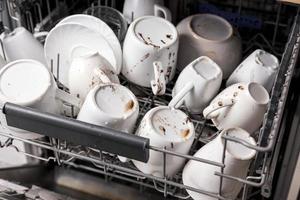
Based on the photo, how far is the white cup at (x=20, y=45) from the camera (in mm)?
792

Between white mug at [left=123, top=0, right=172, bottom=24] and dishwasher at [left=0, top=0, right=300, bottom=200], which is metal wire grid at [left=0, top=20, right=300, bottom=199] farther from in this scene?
white mug at [left=123, top=0, right=172, bottom=24]

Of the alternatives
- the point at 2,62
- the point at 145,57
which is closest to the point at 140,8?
the point at 145,57

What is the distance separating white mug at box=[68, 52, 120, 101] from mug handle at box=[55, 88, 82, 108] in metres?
0.02

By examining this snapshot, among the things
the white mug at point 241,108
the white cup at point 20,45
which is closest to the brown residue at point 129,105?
the white mug at point 241,108

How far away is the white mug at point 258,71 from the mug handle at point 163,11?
0.16 meters

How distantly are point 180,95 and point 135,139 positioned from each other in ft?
0.54

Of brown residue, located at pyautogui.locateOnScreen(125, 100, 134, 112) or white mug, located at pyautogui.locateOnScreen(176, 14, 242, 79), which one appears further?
white mug, located at pyautogui.locateOnScreen(176, 14, 242, 79)

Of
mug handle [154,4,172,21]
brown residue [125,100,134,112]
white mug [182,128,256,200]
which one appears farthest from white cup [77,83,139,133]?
mug handle [154,4,172,21]

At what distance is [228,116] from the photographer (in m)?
0.71

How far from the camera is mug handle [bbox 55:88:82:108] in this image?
2.34 feet

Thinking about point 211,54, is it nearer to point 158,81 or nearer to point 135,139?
point 158,81

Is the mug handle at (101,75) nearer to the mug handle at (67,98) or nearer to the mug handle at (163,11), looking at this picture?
the mug handle at (67,98)

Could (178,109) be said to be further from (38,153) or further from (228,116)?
(38,153)

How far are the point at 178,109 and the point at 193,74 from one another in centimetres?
6
